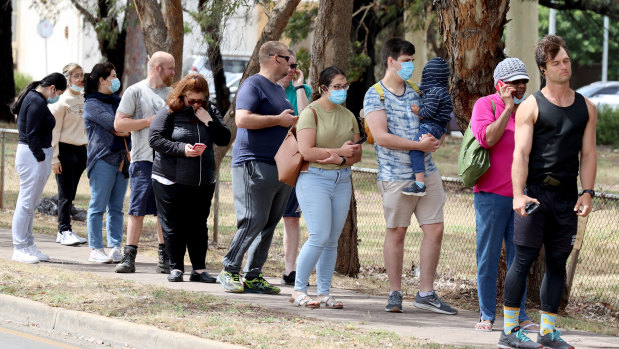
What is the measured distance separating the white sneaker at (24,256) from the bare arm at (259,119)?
9.91ft

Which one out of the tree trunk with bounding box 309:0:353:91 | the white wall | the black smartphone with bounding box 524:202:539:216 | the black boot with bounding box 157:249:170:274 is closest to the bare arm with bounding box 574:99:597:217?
the black smartphone with bounding box 524:202:539:216

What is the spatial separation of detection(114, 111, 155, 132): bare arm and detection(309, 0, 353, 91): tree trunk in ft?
5.65

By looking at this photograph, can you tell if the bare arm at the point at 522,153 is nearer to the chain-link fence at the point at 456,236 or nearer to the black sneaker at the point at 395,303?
the black sneaker at the point at 395,303

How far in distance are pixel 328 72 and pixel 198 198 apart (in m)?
1.89

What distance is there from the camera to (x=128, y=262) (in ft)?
32.4

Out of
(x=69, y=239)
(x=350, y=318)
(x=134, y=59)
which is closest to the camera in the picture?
(x=350, y=318)

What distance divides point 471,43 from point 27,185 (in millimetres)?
4582

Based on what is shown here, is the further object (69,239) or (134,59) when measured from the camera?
(134,59)

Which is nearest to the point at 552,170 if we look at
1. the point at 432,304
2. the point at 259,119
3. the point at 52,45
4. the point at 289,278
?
the point at 432,304

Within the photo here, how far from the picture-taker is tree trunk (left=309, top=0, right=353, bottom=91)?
10.2 metres

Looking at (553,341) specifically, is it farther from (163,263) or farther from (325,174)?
(163,263)

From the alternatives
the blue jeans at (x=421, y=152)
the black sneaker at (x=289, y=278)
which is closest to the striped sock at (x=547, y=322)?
the blue jeans at (x=421, y=152)

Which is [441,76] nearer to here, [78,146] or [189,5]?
[78,146]

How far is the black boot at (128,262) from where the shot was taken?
9.85 m
